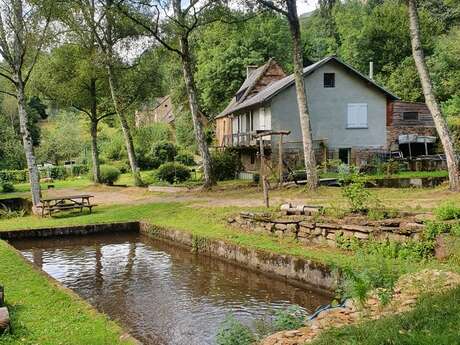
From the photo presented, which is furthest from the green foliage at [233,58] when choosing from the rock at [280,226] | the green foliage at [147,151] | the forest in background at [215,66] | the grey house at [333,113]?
the rock at [280,226]

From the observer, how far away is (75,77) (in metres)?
32.0

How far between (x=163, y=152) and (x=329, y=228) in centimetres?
3780

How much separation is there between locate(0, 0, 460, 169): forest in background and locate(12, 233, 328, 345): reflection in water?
14149 mm

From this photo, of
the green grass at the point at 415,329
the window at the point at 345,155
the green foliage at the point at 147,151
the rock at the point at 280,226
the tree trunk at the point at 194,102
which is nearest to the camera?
the green grass at the point at 415,329

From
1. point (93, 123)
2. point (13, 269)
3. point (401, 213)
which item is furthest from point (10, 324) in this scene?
point (93, 123)

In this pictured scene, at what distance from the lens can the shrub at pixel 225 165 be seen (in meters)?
32.3

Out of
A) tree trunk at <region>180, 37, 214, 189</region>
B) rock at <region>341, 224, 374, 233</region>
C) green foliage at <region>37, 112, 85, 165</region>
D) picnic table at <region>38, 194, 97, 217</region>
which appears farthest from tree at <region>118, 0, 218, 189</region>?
green foliage at <region>37, 112, 85, 165</region>

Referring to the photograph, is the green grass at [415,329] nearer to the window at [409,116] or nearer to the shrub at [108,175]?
the shrub at [108,175]

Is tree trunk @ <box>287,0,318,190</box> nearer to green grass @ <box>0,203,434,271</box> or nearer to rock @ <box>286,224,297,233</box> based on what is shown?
green grass @ <box>0,203,434,271</box>

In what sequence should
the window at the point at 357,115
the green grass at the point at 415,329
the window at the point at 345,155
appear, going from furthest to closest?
the window at the point at 345,155 → the window at the point at 357,115 → the green grass at the point at 415,329

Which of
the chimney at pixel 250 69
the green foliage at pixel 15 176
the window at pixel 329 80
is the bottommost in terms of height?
the green foliage at pixel 15 176

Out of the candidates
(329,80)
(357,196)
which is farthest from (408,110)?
(357,196)

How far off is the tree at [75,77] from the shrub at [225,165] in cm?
842

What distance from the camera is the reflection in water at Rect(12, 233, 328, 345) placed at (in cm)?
861
